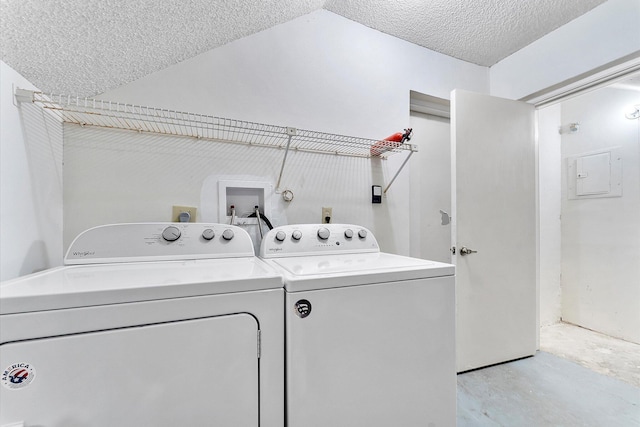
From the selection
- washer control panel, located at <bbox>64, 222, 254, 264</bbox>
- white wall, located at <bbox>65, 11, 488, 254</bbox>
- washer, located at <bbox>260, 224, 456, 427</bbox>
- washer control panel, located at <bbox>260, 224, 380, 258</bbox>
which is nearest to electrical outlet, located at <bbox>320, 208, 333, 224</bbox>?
white wall, located at <bbox>65, 11, 488, 254</bbox>

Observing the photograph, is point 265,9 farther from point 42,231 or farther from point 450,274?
point 450,274

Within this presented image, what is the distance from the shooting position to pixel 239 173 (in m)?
1.51

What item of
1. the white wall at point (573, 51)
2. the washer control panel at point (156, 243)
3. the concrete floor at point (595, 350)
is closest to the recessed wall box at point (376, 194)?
the washer control panel at point (156, 243)

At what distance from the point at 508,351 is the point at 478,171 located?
1.40 metres

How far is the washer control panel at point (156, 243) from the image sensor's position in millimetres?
1023

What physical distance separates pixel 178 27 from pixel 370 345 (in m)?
1.60

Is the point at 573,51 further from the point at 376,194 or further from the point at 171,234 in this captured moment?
the point at 171,234

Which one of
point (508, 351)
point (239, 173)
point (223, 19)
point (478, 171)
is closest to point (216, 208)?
point (239, 173)

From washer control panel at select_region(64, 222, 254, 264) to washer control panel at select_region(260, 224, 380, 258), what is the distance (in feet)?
0.41

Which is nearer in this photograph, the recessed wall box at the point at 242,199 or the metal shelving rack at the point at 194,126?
the metal shelving rack at the point at 194,126

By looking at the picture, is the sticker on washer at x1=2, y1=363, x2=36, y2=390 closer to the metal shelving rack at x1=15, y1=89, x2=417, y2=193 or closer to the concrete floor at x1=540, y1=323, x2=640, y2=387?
the metal shelving rack at x1=15, y1=89, x2=417, y2=193

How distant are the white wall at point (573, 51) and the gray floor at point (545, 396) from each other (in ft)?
6.79

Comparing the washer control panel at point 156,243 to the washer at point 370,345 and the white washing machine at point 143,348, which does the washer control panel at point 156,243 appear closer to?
the white washing machine at point 143,348

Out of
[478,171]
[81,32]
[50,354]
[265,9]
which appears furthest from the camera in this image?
[478,171]
